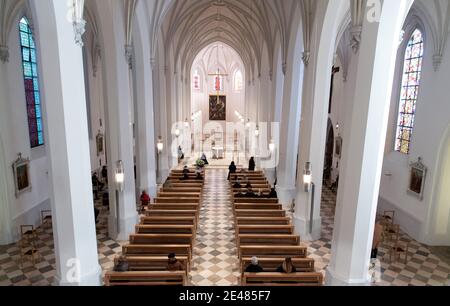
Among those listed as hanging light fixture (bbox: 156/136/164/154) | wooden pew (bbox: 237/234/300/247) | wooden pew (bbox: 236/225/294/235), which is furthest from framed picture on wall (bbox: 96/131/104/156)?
wooden pew (bbox: 237/234/300/247)

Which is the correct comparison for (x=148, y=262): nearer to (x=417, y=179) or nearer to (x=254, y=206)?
(x=254, y=206)

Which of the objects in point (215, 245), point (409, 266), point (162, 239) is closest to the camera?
point (409, 266)

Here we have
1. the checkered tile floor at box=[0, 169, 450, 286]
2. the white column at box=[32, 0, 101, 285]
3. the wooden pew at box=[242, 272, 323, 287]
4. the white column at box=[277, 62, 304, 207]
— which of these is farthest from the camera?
the white column at box=[277, 62, 304, 207]

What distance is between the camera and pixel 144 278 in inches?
300

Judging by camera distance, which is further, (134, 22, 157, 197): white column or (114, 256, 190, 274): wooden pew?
(134, 22, 157, 197): white column

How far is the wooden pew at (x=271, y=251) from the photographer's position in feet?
29.9

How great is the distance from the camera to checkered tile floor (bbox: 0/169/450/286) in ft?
29.0

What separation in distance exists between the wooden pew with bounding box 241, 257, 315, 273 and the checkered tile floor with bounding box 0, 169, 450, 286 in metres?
0.63

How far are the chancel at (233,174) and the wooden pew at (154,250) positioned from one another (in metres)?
0.04

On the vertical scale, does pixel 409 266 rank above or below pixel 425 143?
below

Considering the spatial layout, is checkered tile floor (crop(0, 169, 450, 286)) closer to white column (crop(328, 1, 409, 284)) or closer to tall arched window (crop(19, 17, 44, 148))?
white column (crop(328, 1, 409, 284))

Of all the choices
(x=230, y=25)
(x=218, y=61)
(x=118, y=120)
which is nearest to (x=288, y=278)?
(x=118, y=120)

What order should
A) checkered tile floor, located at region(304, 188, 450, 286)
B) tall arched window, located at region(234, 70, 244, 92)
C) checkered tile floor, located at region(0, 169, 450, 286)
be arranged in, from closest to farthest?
checkered tile floor, located at region(0, 169, 450, 286), checkered tile floor, located at region(304, 188, 450, 286), tall arched window, located at region(234, 70, 244, 92)

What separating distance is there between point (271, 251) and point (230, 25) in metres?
23.0
